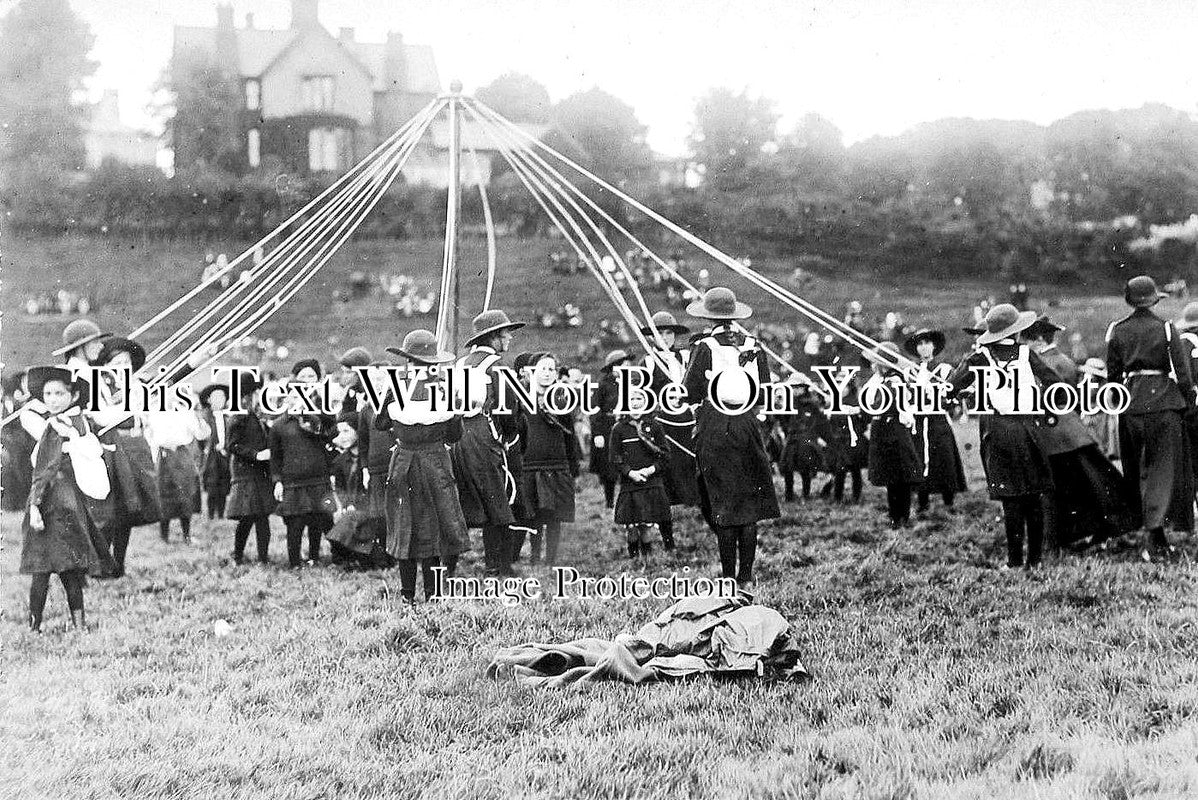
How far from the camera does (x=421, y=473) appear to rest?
5500mm

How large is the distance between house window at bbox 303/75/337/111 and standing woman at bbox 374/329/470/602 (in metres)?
1.55

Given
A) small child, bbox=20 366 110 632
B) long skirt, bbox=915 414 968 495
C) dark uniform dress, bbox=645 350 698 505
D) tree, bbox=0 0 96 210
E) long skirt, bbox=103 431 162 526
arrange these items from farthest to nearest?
long skirt, bbox=915 414 968 495 → dark uniform dress, bbox=645 350 698 505 → long skirt, bbox=103 431 162 526 → tree, bbox=0 0 96 210 → small child, bbox=20 366 110 632

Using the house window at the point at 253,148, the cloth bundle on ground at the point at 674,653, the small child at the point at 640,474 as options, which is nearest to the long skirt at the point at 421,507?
the cloth bundle on ground at the point at 674,653

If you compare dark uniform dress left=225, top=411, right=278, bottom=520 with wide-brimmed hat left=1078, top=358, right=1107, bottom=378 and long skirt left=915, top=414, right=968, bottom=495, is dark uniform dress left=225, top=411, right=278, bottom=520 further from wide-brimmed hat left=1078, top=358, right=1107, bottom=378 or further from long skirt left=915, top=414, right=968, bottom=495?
wide-brimmed hat left=1078, top=358, right=1107, bottom=378

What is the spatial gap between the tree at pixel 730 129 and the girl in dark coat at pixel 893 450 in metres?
1.90

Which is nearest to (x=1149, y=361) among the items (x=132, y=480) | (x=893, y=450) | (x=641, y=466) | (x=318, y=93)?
(x=893, y=450)

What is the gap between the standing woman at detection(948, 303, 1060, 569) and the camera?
585 centimetres

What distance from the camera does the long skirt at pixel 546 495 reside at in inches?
259

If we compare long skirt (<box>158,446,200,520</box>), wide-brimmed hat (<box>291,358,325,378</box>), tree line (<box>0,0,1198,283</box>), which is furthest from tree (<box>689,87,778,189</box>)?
long skirt (<box>158,446,200,520</box>)

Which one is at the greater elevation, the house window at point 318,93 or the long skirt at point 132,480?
the house window at point 318,93

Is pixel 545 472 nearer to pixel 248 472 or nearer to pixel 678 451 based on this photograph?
pixel 678 451

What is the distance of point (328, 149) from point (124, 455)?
7.56 feet

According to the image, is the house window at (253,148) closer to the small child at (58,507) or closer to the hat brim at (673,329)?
the small child at (58,507)

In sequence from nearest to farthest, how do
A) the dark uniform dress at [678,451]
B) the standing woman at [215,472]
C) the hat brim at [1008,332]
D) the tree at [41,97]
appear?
the tree at [41,97], the hat brim at [1008,332], the dark uniform dress at [678,451], the standing woman at [215,472]
